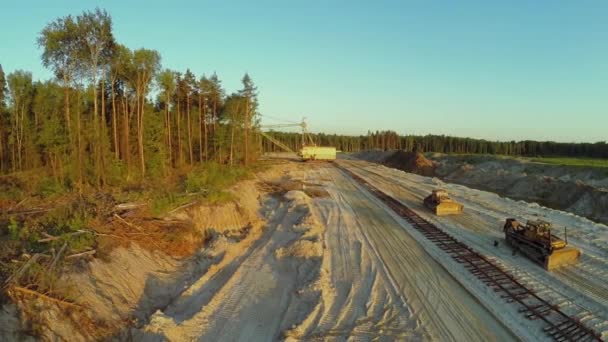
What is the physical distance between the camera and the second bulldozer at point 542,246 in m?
13.8

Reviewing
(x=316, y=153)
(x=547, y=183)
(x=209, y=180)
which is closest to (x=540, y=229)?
(x=209, y=180)

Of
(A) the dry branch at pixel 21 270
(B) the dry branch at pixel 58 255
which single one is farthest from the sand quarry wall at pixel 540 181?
(A) the dry branch at pixel 21 270

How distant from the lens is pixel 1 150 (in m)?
42.3

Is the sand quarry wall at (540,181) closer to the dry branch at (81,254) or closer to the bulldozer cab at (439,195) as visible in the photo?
the bulldozer cab at (439,195)

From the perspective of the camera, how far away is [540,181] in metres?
37.0

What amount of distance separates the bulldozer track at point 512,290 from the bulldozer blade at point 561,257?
173 centimetres

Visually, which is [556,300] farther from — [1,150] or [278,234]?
[1,150]

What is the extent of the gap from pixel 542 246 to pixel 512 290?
3.66 m

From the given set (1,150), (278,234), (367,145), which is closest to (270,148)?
(367,145)

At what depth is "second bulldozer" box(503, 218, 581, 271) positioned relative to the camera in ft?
45.3

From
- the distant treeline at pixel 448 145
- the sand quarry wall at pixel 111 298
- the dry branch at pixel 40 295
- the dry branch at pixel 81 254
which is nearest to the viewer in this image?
the sand quarry wall at pixel 111 298

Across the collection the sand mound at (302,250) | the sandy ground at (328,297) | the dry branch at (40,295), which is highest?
the dry branch at (40,295)

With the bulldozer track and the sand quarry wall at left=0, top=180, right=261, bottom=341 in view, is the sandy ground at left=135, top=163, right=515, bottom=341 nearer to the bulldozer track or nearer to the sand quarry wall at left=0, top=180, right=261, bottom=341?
the sand quarry wall at left=0, top=180, right=261, bottom=341

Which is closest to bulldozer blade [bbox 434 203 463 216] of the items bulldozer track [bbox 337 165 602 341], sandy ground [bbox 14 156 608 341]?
sandy ground [bbox 14 156 608 341]
